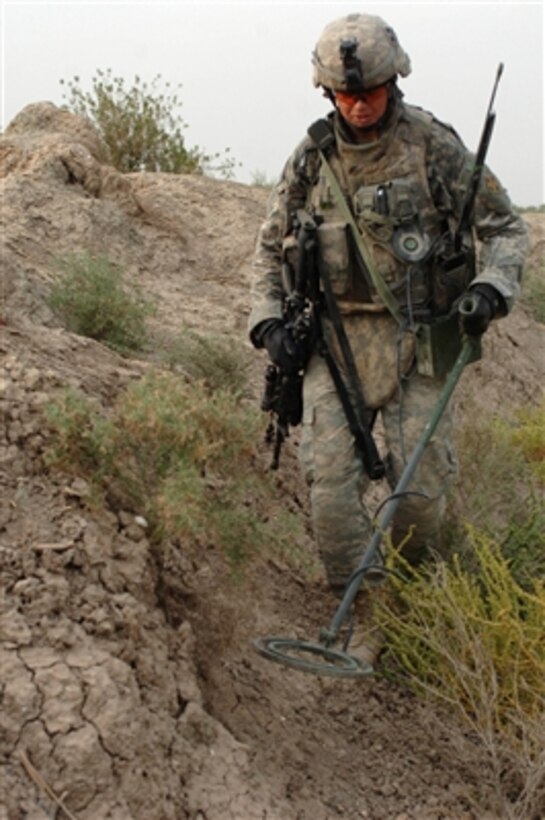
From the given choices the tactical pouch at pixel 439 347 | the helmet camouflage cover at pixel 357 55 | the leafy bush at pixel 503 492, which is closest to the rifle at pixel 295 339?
the tactical pouch at pixel 439 347

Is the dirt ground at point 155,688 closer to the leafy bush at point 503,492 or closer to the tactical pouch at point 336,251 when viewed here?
the leafy bush at point 503,492

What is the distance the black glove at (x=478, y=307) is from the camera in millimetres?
4355

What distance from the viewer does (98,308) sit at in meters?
6.80

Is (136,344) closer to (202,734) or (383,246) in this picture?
(383,246)

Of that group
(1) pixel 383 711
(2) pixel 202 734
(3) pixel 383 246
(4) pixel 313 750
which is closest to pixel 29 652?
(2) pixel 202 734

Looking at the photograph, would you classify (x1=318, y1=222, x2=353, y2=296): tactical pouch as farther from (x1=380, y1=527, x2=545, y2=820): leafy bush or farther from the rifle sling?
(x1=380, y1=527, x2=545, y2=820): leafy bush

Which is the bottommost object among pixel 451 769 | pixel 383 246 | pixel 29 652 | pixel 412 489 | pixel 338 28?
pixel 451 769

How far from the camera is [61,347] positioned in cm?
533

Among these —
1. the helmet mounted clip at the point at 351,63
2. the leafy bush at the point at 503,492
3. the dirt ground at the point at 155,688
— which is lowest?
the dirt ground at the point at 155,688

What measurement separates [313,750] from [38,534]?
113 cm

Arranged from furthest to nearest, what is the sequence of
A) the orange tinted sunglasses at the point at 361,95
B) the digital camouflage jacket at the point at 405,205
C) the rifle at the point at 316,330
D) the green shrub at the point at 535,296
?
the green shrub at the point at 535,296, the rifle at the point at 316,330, the digital camouflage jacket at the point at 405,205, the orange tinted sunglasses at the point at 361,95

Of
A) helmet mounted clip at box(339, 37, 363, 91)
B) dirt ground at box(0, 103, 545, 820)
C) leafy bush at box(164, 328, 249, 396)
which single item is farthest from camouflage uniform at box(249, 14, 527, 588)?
leafy bush at box(164, 328, 249, 396)

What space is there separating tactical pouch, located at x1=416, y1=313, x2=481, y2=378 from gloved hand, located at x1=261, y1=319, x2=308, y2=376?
449 mm

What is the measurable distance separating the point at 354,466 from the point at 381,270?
735 millimetres
